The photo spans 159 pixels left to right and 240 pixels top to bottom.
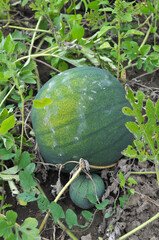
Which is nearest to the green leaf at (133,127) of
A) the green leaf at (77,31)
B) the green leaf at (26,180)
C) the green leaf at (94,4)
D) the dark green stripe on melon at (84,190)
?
the dark green stripe on melon at (84,190)

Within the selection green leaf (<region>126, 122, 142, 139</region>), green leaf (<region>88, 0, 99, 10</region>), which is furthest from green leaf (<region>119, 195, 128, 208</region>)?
green leaf (<region>88, 0, 99, 10</region>)

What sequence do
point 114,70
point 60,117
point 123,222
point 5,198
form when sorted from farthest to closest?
point 114,70 < point 5,198 < point 60,117 < point 123,222

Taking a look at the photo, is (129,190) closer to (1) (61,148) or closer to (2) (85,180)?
(2) (85,180)

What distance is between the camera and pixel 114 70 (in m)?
2.71

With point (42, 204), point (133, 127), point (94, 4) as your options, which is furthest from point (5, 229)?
point (94, 4)

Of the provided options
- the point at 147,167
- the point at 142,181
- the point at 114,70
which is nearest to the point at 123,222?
the point at 142,181

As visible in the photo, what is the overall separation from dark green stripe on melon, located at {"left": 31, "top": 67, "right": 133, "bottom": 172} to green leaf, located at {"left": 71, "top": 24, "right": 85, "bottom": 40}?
1.54 ft

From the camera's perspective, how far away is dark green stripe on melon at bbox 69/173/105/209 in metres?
2.15

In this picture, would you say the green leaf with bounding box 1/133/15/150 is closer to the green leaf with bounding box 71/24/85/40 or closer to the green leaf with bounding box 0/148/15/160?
the green leaf with bounding box 0/148/15/160

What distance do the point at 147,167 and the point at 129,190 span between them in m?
0.32

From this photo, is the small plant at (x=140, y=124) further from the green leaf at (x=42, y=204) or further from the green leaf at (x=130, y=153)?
the green leaf at (x=42, y=204)

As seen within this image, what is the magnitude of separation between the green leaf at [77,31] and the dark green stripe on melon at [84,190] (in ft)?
3.74

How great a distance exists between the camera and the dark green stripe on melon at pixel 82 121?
210 cm

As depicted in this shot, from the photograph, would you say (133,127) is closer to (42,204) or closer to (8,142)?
(42,204)
